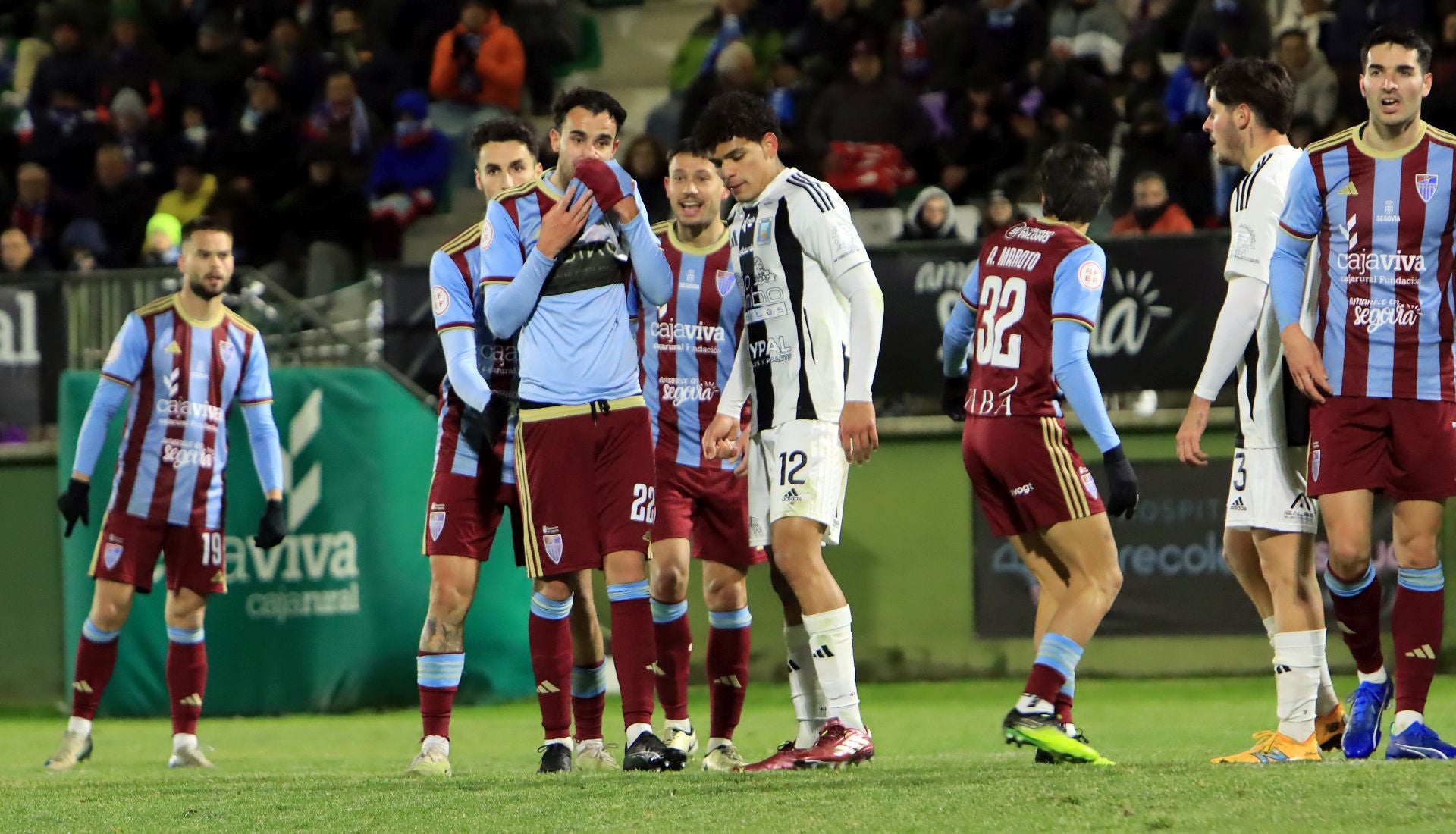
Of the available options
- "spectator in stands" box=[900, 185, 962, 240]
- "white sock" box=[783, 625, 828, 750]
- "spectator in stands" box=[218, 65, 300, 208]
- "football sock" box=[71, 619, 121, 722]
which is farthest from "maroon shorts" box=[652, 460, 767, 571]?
"spectator in stands" box=[218, 65, 300, 208]

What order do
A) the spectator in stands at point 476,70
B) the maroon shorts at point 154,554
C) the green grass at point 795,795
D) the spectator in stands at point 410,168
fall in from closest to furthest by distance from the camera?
the green grass at point 795,795
the maroon shorts at point 154,554
the spectator in stands at point 410,168
the spectator in stands at point 476,70

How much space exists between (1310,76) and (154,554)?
8344 mm

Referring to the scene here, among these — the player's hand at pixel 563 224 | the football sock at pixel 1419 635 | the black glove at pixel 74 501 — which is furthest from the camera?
the black glove at pixel 74 501

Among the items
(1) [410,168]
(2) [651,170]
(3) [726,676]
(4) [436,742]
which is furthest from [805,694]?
(1) [410,168]

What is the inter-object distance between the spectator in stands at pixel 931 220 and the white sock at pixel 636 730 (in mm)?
6275

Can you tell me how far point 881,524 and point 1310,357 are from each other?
582cm

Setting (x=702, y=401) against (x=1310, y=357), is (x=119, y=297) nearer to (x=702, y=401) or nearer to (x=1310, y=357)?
(x=702, y=401)

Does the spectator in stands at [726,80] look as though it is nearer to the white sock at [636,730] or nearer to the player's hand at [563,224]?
the player's hand at [563,224]

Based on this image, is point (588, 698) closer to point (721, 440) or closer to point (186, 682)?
point (721, 440)

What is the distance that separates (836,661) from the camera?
6.00 metres

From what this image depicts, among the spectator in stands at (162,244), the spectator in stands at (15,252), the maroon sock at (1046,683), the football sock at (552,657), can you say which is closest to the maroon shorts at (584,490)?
the football sock at (552,657)

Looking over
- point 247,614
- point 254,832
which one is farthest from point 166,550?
point 254,832

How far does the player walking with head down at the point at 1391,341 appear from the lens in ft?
19.0

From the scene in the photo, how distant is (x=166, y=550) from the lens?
8.49 m
